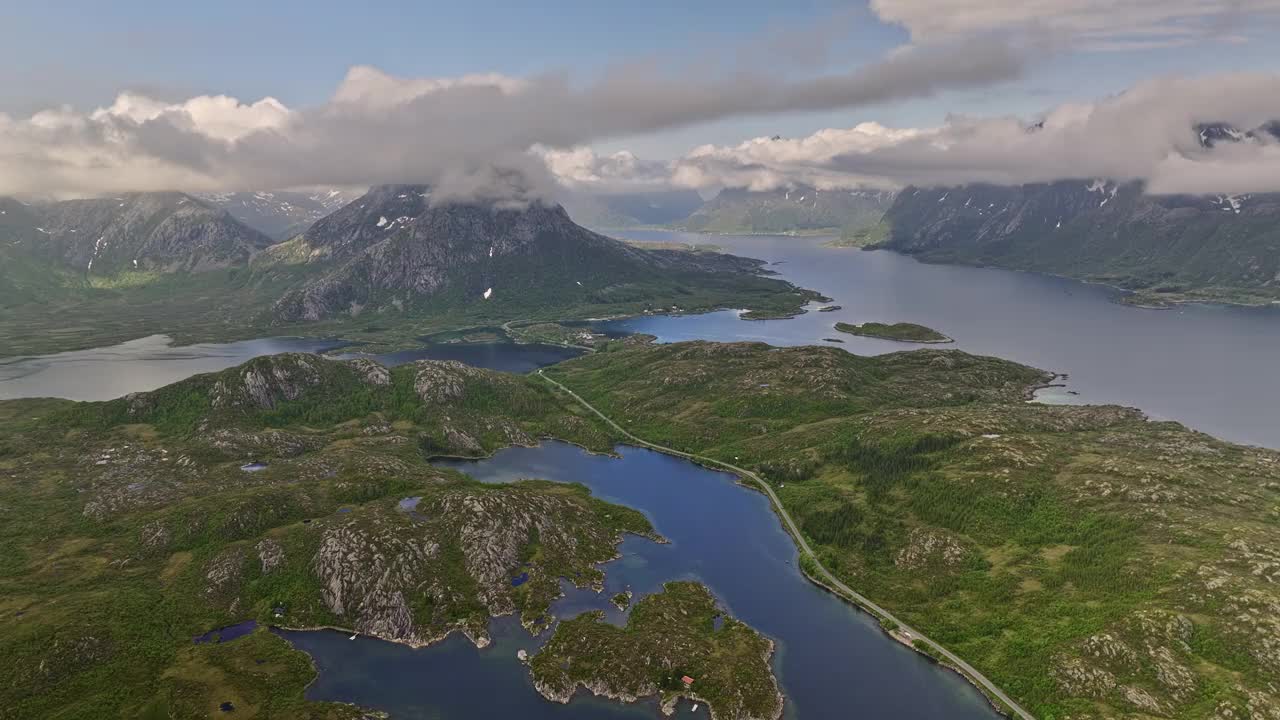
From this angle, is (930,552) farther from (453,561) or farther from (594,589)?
(453,561)

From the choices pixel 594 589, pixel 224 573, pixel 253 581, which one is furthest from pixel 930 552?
pixel 224 573

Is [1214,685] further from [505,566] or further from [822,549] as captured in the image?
[505,566]

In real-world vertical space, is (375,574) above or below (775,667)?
above

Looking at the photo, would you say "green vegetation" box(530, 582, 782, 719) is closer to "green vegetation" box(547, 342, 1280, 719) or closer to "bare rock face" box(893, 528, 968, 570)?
"green vegetation" box(547, 342, 1280, 719)

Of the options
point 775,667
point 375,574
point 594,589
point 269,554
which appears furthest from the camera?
point 269,554

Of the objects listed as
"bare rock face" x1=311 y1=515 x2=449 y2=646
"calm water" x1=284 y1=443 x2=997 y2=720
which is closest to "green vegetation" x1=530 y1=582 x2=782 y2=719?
"calm water" x1=284 y1=443 x2=997 y2=720

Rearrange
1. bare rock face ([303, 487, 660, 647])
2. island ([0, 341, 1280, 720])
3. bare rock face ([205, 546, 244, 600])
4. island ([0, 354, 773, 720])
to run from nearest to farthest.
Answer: island ([0, 341, 1280, 720])
island ([0, 354, 773, 720])
bare rock face ([303, 487, 660, 647])
bare rock face ([205, 546, 244, 600])

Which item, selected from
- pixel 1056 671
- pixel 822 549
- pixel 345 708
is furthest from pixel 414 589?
pixel 1056 671

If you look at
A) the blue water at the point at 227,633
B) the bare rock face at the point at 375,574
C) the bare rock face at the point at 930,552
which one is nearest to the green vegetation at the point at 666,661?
the bare rock face at the point at 375,574

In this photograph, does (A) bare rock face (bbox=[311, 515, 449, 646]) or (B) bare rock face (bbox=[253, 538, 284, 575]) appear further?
(B) bare rock face (bbox=[253, 538, 284, 575])
